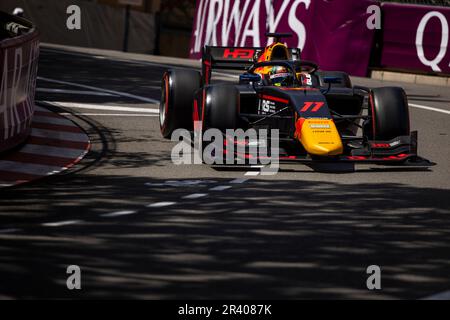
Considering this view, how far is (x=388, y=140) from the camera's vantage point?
11211 mm

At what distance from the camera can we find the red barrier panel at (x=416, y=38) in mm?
21953

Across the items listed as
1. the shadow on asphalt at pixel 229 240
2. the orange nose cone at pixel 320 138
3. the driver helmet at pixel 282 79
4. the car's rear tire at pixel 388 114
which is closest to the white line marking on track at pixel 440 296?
the shadow on asphalt at pixel 229 240

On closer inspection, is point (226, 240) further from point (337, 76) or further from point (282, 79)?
point (337, 76)

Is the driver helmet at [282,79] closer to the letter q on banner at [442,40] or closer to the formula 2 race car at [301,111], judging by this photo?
the formula 2 race car at [301,111]

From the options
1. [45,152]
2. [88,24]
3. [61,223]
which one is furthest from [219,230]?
[88,24]

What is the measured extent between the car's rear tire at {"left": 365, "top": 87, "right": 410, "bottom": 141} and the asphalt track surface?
1.76ft

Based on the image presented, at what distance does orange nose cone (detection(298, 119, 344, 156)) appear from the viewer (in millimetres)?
10305

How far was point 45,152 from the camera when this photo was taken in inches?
440

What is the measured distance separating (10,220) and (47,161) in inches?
115

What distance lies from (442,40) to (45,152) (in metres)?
13.0

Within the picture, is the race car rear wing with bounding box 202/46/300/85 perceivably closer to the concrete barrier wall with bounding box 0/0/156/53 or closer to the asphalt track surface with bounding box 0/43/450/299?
the asphalt track surface with bounding box 0/43/450/299

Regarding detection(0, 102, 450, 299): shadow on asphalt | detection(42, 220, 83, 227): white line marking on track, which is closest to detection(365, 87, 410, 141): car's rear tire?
detection(0, 102, 450, 299): shadow on asphalt

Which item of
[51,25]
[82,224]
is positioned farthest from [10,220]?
[51,25]
